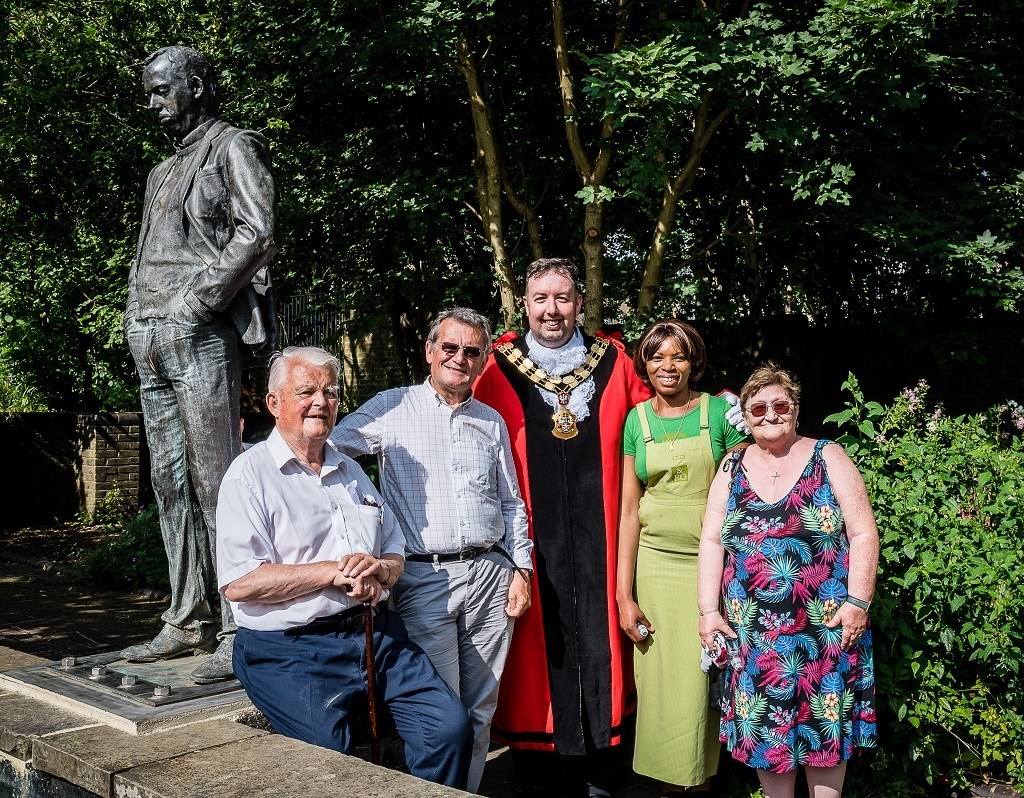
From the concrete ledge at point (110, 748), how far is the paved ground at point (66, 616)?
3.88 m

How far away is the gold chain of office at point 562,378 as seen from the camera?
405cm

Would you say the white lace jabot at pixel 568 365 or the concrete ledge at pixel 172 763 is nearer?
the concrete ledge at pixel 172 763

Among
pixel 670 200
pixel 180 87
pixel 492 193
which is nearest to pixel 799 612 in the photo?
pixel 180 87

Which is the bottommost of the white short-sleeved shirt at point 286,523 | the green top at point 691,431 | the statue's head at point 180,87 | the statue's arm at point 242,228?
the white short-sleeved shirt at point 286,523

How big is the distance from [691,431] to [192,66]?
2.23m

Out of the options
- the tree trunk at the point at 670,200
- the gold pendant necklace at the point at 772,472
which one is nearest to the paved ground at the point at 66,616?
the gold pendant necklace at the point at 772,472

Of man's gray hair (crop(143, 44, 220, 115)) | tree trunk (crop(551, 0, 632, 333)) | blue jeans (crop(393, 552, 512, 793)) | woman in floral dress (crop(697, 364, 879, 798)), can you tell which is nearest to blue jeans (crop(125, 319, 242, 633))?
blue jeans (crop(393, 552, 512, 793))

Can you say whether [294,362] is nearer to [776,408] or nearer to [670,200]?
[776,408]

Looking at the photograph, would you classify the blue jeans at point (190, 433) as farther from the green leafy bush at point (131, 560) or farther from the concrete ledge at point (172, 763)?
the green leafy bush at point (131, 560)

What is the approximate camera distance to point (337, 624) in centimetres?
309

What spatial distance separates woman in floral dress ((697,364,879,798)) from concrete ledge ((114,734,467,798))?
1.30 metres

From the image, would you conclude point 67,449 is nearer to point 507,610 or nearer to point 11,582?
point 11,582

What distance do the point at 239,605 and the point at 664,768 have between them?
1.68 metres

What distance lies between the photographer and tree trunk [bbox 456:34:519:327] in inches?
388
